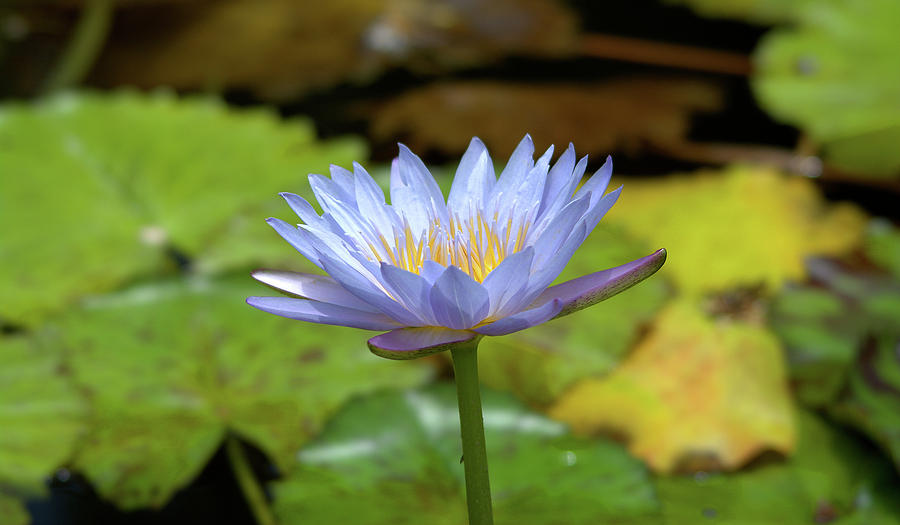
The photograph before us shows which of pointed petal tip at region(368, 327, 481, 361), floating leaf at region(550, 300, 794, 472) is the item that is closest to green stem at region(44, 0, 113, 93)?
floating leaf at region(550, 300, 794, 472)

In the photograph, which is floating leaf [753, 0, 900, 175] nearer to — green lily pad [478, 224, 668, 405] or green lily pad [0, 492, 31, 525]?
green lily pad [478, 224, 668, 405]

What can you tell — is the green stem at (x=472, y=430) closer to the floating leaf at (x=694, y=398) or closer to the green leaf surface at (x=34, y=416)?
the floating leaf at (x=694, y=398)

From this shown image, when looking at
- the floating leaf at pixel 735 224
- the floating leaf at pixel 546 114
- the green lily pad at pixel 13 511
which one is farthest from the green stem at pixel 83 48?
the floating leaf at pixel 735 224

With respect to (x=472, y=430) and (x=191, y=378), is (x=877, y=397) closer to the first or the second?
(x=472, y=430)

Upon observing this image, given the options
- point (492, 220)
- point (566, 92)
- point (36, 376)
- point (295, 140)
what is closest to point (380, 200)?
point (492, 220)

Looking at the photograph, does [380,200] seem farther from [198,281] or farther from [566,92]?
[566,92]
